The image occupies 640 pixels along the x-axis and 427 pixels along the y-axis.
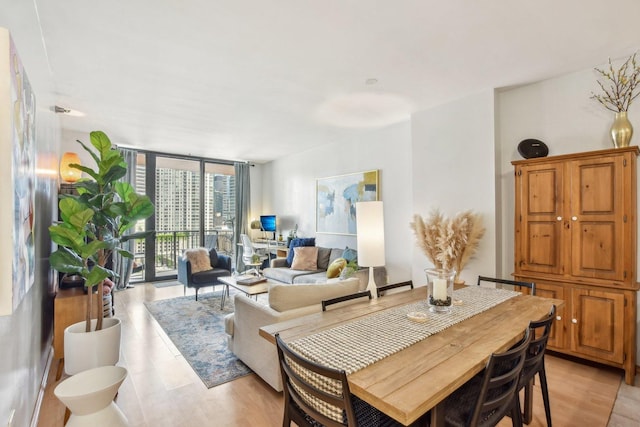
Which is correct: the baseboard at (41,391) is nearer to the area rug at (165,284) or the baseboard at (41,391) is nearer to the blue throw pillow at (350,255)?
the area rug at (165,284)

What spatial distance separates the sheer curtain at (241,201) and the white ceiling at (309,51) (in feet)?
10.4

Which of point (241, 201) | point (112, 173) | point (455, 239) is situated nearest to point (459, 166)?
point (455, 239)

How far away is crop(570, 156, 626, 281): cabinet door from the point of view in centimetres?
249

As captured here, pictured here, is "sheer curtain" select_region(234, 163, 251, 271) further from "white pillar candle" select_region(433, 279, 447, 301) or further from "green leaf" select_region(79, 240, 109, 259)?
"white pillar candle" select_region(433, 279, 447, 301)

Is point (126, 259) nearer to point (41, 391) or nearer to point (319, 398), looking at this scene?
point (41, 391)

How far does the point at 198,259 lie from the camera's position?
16.4 ft

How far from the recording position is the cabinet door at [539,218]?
9.16ft

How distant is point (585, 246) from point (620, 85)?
143 centimetres

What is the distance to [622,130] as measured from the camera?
8.44ft

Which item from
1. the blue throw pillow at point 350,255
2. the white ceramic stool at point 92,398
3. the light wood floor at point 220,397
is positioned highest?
the blue throw pillow at point 350,255

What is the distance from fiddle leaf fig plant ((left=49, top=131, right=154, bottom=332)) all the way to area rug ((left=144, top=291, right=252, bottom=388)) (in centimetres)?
94

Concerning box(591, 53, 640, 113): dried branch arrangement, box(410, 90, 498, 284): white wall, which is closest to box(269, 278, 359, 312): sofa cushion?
box(410, 90, 498, 284): white wall

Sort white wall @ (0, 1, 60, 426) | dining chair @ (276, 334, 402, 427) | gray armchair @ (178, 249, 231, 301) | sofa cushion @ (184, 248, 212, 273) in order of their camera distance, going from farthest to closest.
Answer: sofa cushion @ (184, 248, 212, 273), gray armchair @ (178, 249, 231, 301), white wall @ (0, 1, 60, 426), dining chair @ (276, 334, 402, 427)

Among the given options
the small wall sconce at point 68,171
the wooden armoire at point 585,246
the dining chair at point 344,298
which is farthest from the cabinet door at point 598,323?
the small wall sconce at point 68,171
